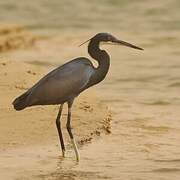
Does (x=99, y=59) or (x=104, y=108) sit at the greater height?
(x=99, y=59)

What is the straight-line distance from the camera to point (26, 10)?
2592cm

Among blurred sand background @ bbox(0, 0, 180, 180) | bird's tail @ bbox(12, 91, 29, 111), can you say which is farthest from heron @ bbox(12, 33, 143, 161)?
blurred sand background @ bbox(0, 0, 180, 180)

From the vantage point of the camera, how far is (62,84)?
9.21 metres

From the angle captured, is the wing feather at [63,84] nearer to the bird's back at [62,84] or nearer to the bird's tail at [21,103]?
the bird's back at [62,84]

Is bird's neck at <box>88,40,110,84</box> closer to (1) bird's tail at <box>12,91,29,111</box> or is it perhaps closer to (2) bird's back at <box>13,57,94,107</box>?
(2) bird's back at <box>13,57,94,107</box>

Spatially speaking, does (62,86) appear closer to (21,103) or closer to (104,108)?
(21,103)

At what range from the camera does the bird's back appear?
30.1 feet

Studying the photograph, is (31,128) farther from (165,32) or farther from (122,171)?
(165,32)

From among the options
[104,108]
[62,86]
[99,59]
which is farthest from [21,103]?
[104,108]

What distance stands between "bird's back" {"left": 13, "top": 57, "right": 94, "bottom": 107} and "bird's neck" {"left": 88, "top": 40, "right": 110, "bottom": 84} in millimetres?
142

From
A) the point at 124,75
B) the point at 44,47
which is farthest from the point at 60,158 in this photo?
the point at 44,47

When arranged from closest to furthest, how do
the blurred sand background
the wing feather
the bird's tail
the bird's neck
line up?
the blurred sand background
the bird's tail
the wing feather
the bird's neck

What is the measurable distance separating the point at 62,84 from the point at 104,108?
2.22 metres

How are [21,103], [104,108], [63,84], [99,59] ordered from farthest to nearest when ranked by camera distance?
[104,108] → [99,59] → [63,84] → [21,103]
